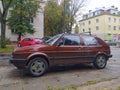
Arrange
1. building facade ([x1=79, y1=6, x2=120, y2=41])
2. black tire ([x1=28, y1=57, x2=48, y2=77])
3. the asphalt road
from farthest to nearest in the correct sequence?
building facade ([x1=79, y1=6, x2=120, y2=41]) → black tire ([x1=28, y1=57, x2=48, y2=77]) → the asphalt road

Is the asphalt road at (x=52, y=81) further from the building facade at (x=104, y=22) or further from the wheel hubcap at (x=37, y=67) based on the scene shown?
the building facade at (x=104, y=22)

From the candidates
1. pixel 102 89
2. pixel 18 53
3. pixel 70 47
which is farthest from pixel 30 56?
pixel 102 89

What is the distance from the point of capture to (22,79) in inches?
242

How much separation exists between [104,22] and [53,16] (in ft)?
75.9

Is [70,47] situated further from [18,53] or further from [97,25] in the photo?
[97,25]

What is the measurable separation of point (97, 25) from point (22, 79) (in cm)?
5702

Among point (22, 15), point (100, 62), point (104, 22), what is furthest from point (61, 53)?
point (104, 22)

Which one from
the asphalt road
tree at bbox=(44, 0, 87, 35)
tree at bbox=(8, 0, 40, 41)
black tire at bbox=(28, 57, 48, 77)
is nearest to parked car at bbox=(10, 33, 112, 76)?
black tire at bbox=(28, 57, 48, 77)

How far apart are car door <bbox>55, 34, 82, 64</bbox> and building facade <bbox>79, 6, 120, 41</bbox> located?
49575 mm

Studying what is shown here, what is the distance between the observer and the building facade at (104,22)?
5758 cm

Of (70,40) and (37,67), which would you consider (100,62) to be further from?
(37,67)

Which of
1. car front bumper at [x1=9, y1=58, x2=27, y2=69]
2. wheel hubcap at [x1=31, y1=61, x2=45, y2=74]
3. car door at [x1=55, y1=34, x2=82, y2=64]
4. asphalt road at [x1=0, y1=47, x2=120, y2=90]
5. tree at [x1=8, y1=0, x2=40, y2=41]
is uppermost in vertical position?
tree at [x1=8, y1=0, x2=40, y2=41]

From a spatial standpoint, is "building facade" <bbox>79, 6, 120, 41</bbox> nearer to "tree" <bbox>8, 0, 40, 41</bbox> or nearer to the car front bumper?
"tree" <bbox>8, 0, 40, 41</bbox>

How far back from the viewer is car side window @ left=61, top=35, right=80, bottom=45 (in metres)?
7.19
